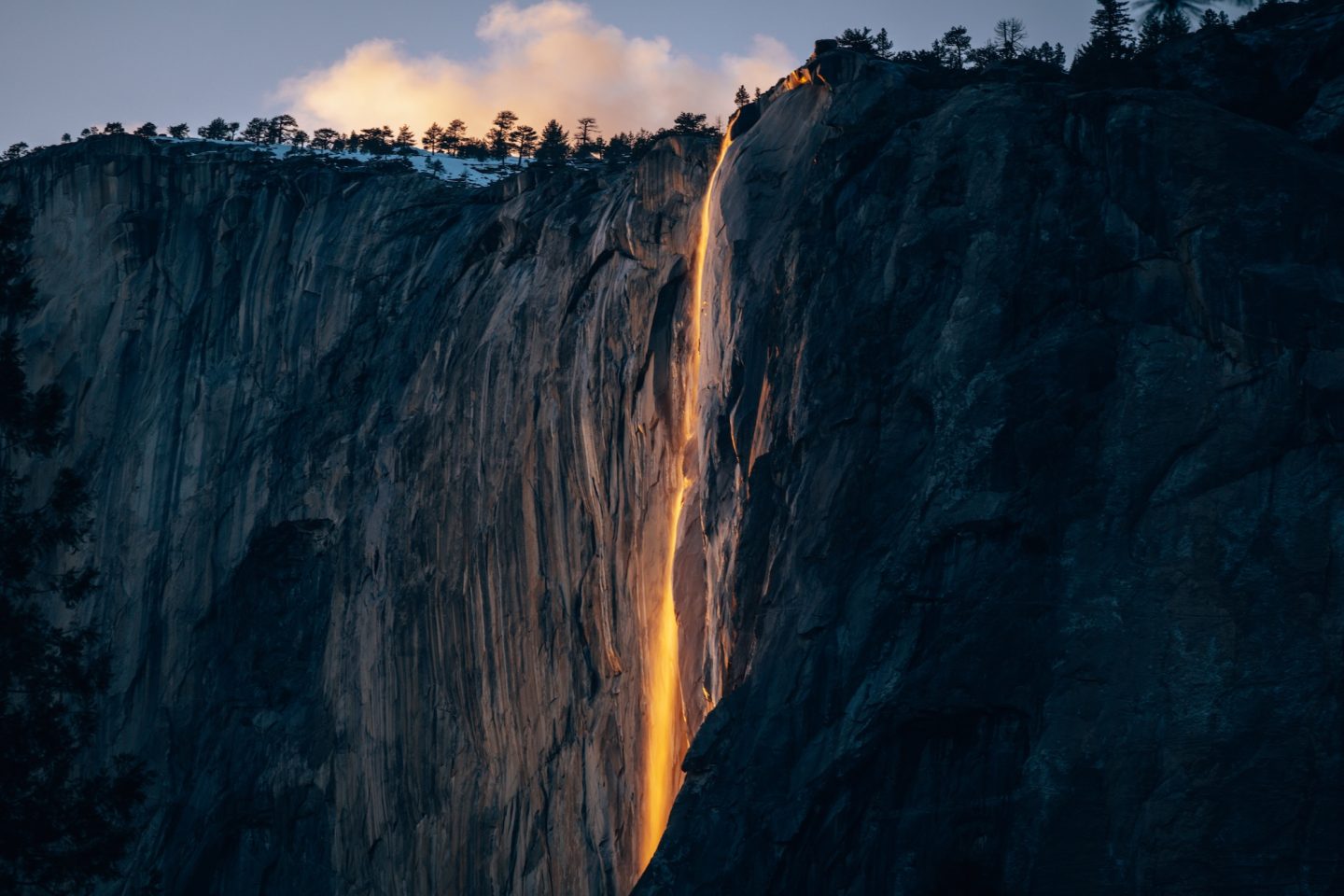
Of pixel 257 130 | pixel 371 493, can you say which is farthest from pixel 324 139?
pixel 371 493

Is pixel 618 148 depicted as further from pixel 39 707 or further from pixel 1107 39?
pixel 39 707

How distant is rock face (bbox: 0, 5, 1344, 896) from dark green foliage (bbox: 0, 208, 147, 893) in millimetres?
9913

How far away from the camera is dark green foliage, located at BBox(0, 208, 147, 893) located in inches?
750

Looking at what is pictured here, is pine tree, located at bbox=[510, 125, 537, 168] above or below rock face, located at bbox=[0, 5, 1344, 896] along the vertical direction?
above

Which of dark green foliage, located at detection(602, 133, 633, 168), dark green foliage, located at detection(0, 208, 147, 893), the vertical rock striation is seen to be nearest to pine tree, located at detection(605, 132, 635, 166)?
dark green foliage, located at detection(602, 133, 633, 168)

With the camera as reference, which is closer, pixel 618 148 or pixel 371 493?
pixel 371 493

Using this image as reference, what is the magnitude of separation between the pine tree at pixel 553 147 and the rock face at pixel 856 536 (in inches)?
761

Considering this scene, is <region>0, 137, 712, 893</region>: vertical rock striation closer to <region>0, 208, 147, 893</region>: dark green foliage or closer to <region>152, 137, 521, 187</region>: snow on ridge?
<region>152, 137, 521, 187</region>: snow on ridge

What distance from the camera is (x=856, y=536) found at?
83.0ft

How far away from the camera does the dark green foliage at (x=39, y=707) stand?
19.0 m

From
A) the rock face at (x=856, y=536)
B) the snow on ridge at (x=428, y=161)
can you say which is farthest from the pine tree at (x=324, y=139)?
the rock face at (x=856, y=536)

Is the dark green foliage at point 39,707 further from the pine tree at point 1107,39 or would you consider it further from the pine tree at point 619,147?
the pine tree at point 619,147

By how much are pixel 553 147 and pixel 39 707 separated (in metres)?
50.2

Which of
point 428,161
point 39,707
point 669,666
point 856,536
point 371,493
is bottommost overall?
point 39,707
